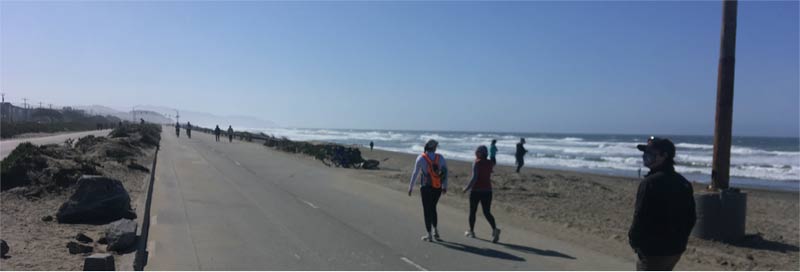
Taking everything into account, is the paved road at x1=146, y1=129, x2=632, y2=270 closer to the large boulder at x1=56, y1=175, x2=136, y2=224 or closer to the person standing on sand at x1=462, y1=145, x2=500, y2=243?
the person standing on sand at x1=462, y1=145, x2=500, y2=243

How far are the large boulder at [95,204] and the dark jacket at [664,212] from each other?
8.63 meters

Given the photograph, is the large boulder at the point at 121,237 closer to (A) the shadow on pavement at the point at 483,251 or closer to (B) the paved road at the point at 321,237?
(B) the paved road at the point at 321,237

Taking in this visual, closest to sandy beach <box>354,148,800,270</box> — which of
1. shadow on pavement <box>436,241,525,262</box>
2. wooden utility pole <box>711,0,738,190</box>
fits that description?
wooden utility pole <box>711,0,738,190</box>

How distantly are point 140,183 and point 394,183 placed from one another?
744cm

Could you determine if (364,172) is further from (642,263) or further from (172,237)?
(642,263)

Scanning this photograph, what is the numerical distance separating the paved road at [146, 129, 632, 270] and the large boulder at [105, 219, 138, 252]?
30 cm

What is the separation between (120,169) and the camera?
18109 mm

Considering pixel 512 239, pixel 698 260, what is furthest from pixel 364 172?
pixel 698 260

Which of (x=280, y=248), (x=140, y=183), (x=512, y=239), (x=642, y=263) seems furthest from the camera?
(x=140, y=183)

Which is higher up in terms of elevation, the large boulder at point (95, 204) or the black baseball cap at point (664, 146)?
the black baseball cap at point (664, 146)

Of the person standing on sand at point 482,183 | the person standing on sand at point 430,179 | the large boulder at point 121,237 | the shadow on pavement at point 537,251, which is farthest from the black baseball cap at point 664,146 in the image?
the large boulder at point 121,237

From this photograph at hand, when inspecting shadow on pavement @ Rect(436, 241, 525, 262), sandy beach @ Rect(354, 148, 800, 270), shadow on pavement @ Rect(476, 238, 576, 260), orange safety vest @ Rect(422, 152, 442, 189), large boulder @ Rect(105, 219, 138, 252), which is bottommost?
sandy beach @ Rect(354, 148, 800, 270)

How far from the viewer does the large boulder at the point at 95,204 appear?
32.2ft

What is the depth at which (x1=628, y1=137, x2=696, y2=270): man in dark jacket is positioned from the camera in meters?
4.36
